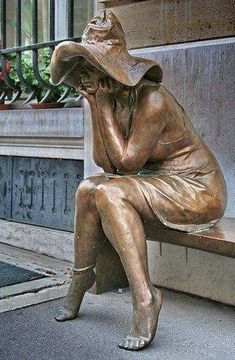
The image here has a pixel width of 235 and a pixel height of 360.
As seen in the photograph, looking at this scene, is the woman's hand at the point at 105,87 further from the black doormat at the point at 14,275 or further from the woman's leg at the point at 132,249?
the black doormat at the point at 14,275

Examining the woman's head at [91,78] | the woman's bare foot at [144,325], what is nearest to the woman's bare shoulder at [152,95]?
the woman's head at [91,78]

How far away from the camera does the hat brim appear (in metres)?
3.90

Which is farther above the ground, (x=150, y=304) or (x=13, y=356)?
(x=150, y=304)

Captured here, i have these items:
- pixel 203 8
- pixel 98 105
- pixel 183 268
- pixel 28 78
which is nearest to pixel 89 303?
pixel 183 268

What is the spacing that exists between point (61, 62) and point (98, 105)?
0.35 meters

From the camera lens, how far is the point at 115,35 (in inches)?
160

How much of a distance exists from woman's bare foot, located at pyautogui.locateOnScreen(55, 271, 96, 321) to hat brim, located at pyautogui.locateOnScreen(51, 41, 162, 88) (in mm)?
1267

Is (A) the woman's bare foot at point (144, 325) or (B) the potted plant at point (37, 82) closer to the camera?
(A) the woman's bare foot at point (144, 325)

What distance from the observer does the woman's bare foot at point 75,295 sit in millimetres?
4227

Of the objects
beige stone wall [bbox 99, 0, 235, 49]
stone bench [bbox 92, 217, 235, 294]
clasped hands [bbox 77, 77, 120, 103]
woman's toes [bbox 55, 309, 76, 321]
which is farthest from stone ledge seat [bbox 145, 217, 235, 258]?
beige stone wall [bbox 99, 0, 235, 49]

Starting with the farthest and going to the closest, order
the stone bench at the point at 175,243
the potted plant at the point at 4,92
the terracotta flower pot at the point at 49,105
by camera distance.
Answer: the potted plant at the point at 4,92 → the terracotta flower pot at the point at 49,105 → the stone bench at the point at 175,243

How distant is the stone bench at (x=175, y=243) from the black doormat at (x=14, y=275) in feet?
2.29

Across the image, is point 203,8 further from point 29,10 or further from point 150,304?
point 29,10

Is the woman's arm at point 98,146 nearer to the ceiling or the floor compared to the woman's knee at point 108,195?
nearer to the ceiling
